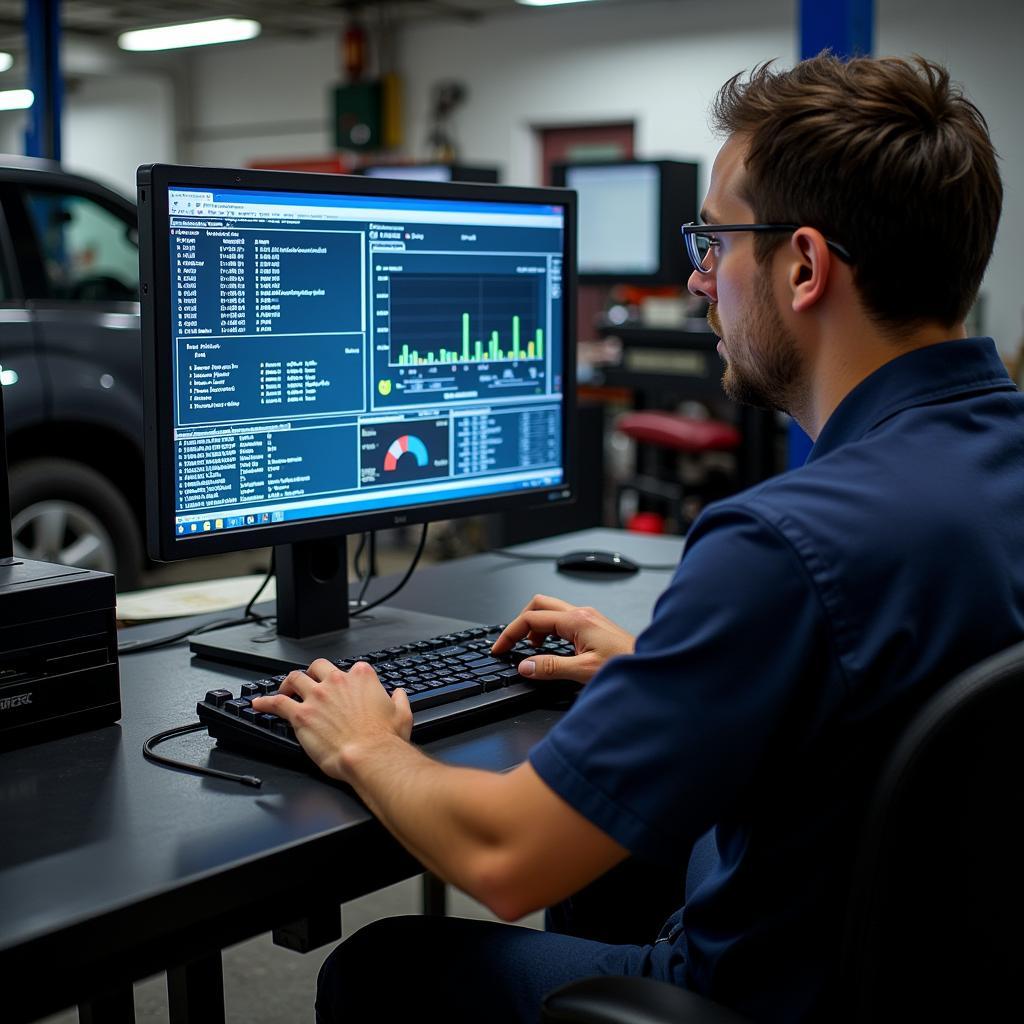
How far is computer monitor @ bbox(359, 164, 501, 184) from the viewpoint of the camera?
2332 mm

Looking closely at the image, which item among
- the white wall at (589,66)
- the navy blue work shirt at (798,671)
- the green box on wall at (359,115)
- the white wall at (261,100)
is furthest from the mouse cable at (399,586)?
the white wall at (261,100)

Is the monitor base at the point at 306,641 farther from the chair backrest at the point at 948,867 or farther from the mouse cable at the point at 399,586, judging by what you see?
the chair backrest at the point at 948,867

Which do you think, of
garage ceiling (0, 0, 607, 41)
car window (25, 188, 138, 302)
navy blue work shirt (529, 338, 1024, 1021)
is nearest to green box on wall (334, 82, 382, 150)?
garage ceiling (0, 0, 607, 41)

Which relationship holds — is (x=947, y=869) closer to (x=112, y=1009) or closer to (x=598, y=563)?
(x=112, y=1009)

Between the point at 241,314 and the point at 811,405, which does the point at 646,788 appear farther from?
the point at 241,314

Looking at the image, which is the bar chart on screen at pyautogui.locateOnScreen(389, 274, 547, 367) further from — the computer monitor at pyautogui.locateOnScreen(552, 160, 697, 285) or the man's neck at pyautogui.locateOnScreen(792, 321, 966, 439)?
the computer monitor at pyautogui.locateOnScreen(552, 160, 697, 285)

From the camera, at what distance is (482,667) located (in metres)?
1.25

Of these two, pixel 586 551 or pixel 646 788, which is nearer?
pixel 646 788

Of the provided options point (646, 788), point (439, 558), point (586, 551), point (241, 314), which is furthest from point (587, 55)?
point (646, 788)

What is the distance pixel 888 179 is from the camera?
885mm

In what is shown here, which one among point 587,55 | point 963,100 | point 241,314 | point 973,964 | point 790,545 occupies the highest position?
point 587,55

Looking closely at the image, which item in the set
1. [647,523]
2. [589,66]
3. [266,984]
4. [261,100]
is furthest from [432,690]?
[261,100]

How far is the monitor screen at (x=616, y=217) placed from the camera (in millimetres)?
4527

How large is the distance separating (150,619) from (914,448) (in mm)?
1047
